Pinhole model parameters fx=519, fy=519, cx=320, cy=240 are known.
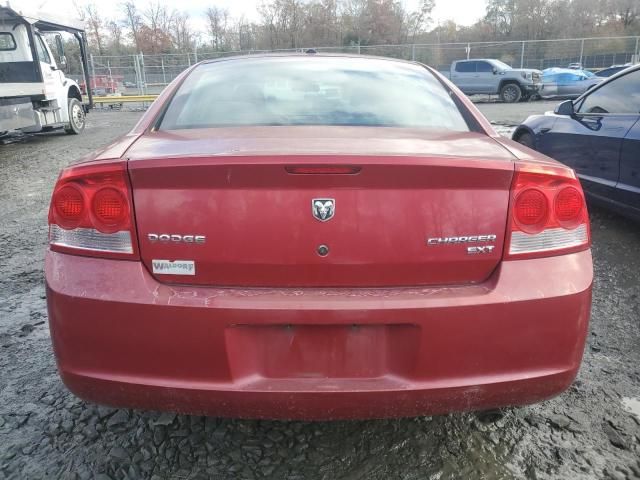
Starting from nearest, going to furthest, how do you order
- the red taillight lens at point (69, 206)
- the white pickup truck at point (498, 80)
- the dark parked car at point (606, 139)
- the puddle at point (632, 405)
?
the red taillight lens at point (69, 206)
the puddle at point (632, 405)
the dark parked car at point (606, 139)
the white pickup truck at point (498, 80)

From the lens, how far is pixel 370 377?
66.0 inches

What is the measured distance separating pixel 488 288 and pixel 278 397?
763 millimetres

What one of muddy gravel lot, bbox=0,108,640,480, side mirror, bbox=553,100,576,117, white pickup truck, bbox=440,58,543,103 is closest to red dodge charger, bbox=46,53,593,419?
muddy gravel lot, bbox=0,108,640,480

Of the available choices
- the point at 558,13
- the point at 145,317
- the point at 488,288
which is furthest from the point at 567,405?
the point at 558,13

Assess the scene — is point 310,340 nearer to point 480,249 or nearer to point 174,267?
point 174,267

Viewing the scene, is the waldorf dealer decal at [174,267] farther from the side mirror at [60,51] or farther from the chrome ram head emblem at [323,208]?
the side mirror at [60,51]

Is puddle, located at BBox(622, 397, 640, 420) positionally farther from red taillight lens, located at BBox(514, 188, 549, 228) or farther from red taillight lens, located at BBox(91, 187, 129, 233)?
red taillight lens, located at BBox(91, 187, 129, 233)

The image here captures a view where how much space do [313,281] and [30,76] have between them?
11.2 meters

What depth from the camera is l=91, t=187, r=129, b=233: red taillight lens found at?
5.52 feet

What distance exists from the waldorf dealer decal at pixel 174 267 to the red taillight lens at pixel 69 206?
0.32m

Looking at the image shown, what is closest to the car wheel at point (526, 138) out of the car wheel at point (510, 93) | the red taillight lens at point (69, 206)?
A: the red taillight lens at point (69, 206)

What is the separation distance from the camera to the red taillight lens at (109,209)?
5.52ft

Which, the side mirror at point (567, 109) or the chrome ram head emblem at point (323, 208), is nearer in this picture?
the chrome ram head emblem at point (323, 208)

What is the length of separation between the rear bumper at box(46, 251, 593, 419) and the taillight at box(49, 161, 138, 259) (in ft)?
0.19
